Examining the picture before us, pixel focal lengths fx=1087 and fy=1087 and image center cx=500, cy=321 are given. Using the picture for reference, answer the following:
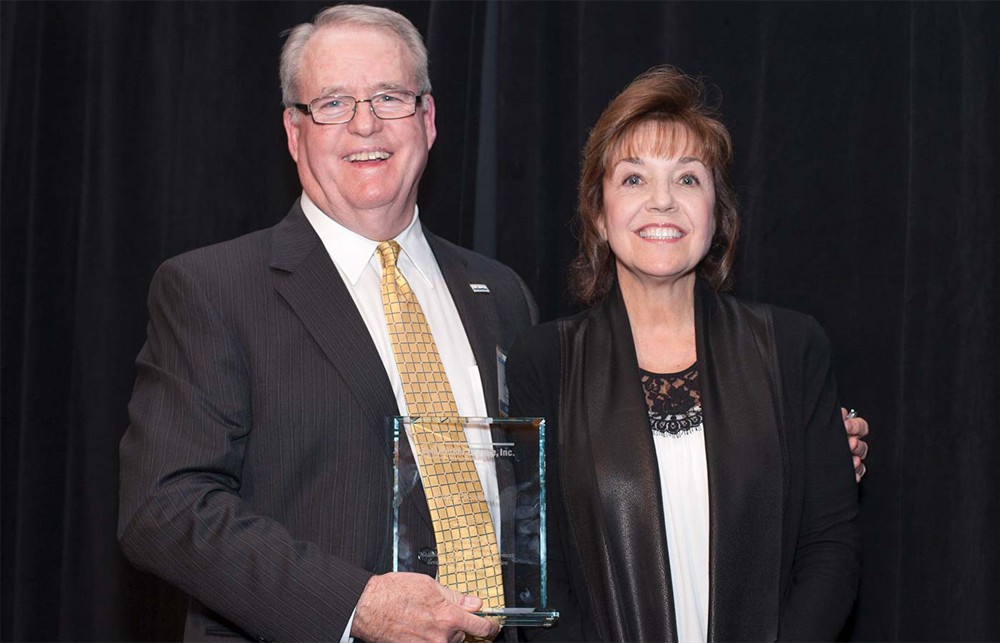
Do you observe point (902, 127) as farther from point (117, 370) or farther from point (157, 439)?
point (117, 370)

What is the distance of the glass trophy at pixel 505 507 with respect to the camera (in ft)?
6.64

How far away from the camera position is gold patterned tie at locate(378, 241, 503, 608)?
2043 millimetres

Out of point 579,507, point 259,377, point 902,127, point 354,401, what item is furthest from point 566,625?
point 902,127

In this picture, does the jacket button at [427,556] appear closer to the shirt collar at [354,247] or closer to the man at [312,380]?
the man at [312,380]

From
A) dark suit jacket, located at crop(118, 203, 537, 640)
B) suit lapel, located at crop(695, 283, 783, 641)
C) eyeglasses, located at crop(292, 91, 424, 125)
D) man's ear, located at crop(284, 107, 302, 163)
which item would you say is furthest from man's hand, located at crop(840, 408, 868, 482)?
man's ear, located at crop(284, 107, 302, 163)

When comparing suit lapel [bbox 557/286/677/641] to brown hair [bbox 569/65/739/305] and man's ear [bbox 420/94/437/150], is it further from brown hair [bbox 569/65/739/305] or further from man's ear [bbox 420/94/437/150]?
man's ear [bbox 420/94/437/150]

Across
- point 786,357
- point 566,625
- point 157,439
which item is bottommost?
point 566,625

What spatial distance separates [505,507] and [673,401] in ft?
1.41

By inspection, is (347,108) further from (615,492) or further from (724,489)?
(724,489)

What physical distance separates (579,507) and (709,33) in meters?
1.55

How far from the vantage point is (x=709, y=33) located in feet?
10.0

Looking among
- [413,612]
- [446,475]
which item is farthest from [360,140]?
[413,612]

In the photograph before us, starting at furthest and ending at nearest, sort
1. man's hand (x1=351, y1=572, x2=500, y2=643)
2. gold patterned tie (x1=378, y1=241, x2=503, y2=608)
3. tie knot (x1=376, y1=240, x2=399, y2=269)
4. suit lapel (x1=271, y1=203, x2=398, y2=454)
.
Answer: tie knot (x1=376, y1=240, x2=399, y2=269) < suit lapel (x1=271, y1=203, x2=398, y2=454) < gold patterned tie (x1=378, y1=241, x2=503, y2=608) < man's hand (x1=351, y1=572, x2=500, y2=643)

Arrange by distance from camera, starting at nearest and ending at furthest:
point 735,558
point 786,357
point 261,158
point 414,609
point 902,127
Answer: point 414,609 < point 735,558 < point 786,357 < point 902,127 < point 261,158
